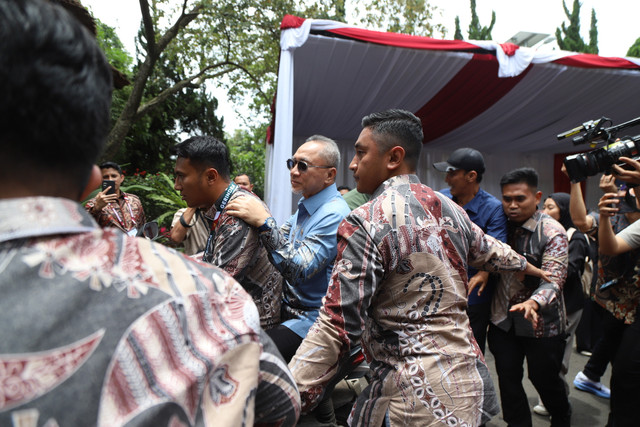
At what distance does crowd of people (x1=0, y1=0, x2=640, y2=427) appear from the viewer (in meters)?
0.54

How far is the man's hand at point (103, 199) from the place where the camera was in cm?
402

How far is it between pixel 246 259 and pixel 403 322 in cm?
80

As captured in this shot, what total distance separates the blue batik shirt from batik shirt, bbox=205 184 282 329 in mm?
1508

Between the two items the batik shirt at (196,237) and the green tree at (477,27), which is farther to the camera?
the green tree at (477,27)

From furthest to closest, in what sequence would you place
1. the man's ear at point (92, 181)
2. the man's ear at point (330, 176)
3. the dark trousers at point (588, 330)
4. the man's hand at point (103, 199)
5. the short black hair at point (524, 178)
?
the dark trousers at point (588, 330), the man's hand at point (103, 199), the short black hair at point (524, 178), the man's ear at point (330, 176), the man's ear at point (92, 181)


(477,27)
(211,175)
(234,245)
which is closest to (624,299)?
(234,245)

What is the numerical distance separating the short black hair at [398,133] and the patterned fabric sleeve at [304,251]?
59cm

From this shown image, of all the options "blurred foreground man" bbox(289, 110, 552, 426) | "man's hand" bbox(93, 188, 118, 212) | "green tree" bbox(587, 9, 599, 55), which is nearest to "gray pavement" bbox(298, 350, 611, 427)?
"blurred foreground man" bbox(289, 110, 552, 426)

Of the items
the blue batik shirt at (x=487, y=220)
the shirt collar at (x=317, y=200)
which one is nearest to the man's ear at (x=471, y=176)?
the blue batik shirt at (x=487, y=220)

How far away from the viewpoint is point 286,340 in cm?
210

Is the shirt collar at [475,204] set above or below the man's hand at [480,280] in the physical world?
above

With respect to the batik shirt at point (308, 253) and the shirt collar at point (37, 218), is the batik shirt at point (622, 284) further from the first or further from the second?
the shirt collar at point (37, 218)

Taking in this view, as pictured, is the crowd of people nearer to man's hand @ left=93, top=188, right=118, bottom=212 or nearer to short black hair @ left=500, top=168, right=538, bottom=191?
short black hair @ left=500, top=168, right=538, bottom=191

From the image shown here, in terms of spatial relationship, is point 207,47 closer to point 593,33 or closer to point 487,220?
point 487,220
